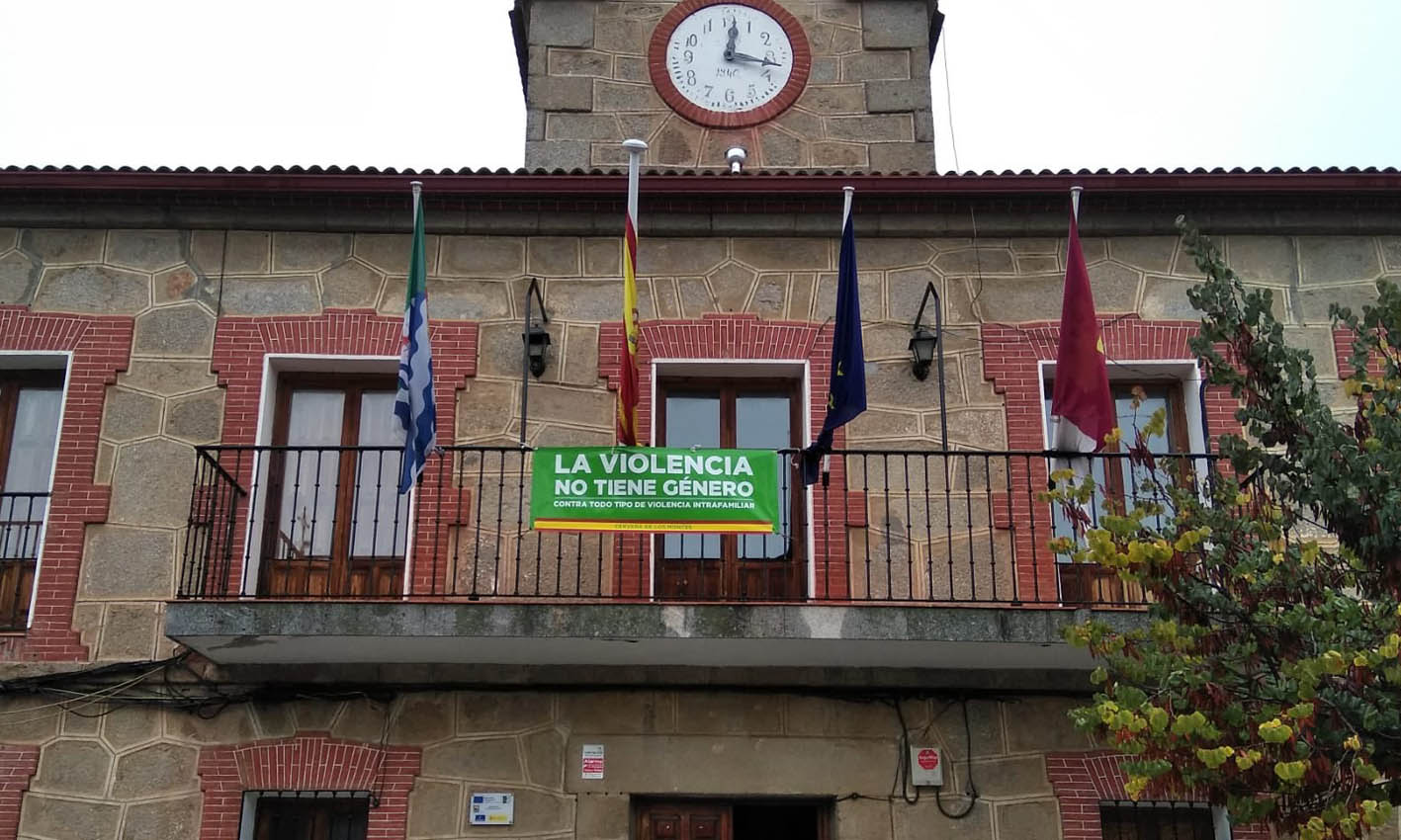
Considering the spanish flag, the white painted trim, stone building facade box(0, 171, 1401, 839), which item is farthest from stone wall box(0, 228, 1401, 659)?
the spanish flag

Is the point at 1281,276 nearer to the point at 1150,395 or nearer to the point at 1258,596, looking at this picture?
the point at 1150,395

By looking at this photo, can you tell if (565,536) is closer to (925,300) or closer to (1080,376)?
(925,300)

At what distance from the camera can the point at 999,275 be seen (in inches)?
408

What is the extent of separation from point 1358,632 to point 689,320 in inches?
199

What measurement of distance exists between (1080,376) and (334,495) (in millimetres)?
4927

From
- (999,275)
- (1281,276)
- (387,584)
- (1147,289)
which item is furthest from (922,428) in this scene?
(387,584)

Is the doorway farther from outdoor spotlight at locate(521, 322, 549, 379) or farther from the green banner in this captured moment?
outdoor spotlight at locate(521, 322, 549, 379)

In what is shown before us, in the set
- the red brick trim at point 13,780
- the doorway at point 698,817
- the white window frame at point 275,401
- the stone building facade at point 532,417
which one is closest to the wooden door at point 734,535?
the stone building facade at point 532,417

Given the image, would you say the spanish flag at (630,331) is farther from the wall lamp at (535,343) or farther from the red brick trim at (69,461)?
the red brick trim at (69,461)

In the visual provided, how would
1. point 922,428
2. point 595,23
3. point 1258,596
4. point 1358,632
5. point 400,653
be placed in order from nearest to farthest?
point 1358,632, point 1258,596, point 400,653, point 922,428, point 595,23

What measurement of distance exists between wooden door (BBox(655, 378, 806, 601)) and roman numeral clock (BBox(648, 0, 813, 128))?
3178 millimetres

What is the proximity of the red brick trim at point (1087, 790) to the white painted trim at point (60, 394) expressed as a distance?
6536 mm

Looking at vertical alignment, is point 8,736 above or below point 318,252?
below

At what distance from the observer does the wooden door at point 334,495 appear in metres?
9.70
